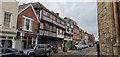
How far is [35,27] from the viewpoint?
85.9 feet

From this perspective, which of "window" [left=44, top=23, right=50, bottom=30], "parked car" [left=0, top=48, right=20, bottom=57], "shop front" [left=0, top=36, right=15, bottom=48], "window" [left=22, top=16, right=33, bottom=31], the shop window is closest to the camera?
"parked car" [left=0, top=48, right=20, bottom=57]

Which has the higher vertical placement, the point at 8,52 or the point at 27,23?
the point at 27,23

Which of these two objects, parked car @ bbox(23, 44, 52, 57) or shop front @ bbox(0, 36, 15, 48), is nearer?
parked car @ bbox(23, 44, 52, 57)

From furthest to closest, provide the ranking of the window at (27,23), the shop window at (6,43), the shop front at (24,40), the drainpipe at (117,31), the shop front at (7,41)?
the window at (27,23), the shop front at (24,40), the shop window at (6,43), the shop front at (7,41), the drainpipe at (117,31)

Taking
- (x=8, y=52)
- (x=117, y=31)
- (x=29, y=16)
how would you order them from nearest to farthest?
(x=117, y=31) → (x=8, y=52) → (x=29, y=16)

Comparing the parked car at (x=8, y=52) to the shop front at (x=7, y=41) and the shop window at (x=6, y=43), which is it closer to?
the shop front at (x=7, y=41)

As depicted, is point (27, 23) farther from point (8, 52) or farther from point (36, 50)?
point (8, 52)

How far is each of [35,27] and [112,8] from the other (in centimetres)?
2279

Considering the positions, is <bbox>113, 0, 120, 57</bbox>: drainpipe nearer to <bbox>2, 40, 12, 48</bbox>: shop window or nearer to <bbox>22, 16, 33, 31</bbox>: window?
<bbox>2, 40, 12, 48</bbox>: shop window

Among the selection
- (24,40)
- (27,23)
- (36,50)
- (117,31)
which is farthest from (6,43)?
(117,31)

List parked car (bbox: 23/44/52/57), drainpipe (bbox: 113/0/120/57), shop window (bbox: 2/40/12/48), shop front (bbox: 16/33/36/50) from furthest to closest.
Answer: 1. shop front (bbox: 16/33/36/50)
2. shop window (bbox: 2/40/12/48)
3. parked car (bbox: 23/44/52/57)
4. drainpipe (bbox: 113/0/120/57)

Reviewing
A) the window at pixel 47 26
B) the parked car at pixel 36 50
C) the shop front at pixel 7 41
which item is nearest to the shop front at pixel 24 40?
the shop front at pixel 7 41

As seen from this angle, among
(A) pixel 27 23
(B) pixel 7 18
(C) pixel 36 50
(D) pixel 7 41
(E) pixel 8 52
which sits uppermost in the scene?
(B) pixel 7 18

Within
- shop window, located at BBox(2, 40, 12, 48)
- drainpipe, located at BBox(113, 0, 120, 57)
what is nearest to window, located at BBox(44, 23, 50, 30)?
shop window, located at BBox(2, 40, 12, 48)
